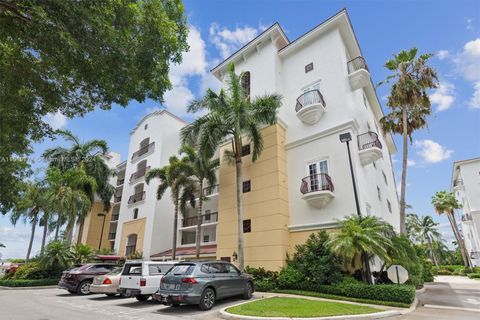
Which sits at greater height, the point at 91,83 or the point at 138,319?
the point at 91,83

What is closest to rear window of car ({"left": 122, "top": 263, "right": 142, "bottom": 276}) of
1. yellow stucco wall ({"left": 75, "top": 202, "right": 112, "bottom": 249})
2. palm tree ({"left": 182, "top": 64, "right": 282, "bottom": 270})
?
palm tree ({"left": 182, "top": 64, "right": 282, "bottom": 270})

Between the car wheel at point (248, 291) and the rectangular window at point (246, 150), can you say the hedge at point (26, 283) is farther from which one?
the rectangular window at point (246, 150)

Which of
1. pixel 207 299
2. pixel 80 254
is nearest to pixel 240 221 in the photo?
pixel 207 299

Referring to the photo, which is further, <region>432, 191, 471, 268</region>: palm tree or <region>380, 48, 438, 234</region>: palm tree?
<region>432, 191, 471, 268</region>: palm tree

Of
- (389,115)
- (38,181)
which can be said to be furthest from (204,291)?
(38,181)

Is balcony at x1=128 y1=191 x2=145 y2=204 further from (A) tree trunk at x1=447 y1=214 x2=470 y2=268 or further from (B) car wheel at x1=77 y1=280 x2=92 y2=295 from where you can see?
(A) tree trunk at x1=447 y1=214 x2=470 y2=268

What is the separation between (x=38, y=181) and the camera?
89.6ft

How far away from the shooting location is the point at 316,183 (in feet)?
55.1

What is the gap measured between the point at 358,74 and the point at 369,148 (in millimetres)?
5214

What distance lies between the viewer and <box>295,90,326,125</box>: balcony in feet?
58.5

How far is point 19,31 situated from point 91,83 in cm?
183

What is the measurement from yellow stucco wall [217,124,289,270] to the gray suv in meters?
5.36

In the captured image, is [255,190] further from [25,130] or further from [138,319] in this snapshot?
[25,130]

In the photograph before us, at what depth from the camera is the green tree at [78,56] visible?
20.3 ft
